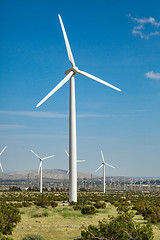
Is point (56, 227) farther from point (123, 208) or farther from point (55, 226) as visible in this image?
point (123, 208)

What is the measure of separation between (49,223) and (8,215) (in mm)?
6056

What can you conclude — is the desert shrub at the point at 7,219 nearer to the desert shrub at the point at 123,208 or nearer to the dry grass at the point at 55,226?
the dry grass at the point at 55,226

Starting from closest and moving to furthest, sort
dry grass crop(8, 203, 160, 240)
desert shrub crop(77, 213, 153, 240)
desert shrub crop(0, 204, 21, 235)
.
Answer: desert shrub crop(77, 213, 153, 240)
desert shrub crop(0, 204, 21, 235)
dry grass crop(8, 203, 160, 240)

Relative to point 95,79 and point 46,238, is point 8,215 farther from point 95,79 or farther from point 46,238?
point 95,79

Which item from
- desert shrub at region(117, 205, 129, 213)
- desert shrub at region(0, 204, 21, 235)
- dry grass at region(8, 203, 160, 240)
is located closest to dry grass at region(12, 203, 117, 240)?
dry grass at region(8, 203, 160, 240)

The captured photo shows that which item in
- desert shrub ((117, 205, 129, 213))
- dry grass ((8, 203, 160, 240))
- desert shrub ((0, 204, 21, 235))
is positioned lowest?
dry grass ((8, 203, 160, 240))

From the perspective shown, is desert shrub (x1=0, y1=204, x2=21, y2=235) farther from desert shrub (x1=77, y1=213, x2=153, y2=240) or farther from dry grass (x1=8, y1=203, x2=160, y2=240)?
desert shrub (x1=77, y1=213, x2=153, y2=240)

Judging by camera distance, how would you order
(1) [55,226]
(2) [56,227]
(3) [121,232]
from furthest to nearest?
(1) [55,226] < (2) [56,227] < (3) [121,232]

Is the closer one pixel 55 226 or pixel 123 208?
pixel 123 208

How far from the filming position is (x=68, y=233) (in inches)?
827

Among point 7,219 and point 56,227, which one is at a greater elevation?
point 7,219

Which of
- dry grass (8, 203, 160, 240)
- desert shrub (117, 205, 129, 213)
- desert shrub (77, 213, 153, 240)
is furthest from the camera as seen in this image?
dry grass (8, 203, 160, 240)

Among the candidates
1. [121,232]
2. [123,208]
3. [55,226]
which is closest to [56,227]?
[55,226]

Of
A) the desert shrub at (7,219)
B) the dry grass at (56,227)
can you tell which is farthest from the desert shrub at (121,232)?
the desert shrub at (7,219)
